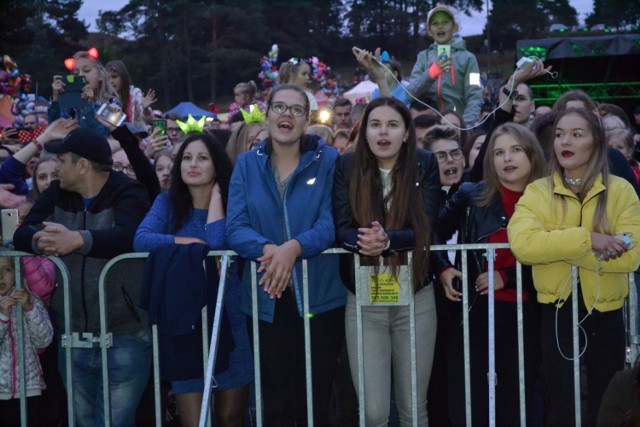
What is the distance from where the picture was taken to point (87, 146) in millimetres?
5227

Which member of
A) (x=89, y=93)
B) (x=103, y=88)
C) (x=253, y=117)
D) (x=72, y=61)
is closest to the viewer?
(x=253, y=117)

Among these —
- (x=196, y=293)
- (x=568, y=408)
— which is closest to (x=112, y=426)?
(x=196, y=293)

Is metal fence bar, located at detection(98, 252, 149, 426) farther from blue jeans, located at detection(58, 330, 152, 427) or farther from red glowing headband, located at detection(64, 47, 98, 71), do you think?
red glowing headband, located at detection(64, 47, 98, 71)

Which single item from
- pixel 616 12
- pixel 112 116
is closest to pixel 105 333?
pixel 112 116

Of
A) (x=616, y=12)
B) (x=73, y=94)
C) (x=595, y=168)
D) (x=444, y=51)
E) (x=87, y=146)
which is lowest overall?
(x=595, y=168)

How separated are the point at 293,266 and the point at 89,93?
3056 millimetres

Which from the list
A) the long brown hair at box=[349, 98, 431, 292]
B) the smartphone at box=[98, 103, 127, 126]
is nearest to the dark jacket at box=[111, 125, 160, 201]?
the smartphone at box=[98, 103, 127, 126]

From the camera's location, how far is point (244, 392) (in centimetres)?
514

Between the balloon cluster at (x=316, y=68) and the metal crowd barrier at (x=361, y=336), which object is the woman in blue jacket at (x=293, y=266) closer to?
the metal crowd barrier at (x=361, y=336)

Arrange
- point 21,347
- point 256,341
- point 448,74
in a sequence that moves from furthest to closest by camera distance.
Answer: point 448,74, point 21,347, point 256,341

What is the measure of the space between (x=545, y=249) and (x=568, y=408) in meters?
0.97

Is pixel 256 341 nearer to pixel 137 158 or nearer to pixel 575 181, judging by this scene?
pixel 137 158

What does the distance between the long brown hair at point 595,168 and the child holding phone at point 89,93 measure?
3370 mm

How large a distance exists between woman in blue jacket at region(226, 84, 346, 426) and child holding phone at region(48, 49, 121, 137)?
1927 millimetres
